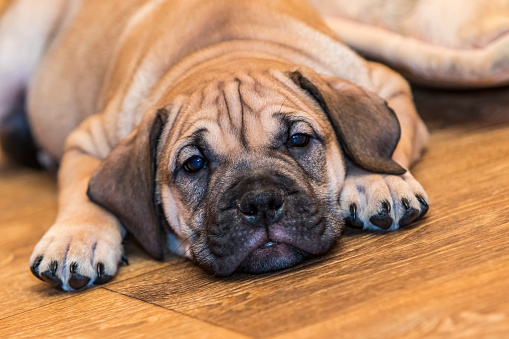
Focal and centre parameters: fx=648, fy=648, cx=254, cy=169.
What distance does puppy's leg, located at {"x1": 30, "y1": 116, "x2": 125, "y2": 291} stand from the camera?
2.99m

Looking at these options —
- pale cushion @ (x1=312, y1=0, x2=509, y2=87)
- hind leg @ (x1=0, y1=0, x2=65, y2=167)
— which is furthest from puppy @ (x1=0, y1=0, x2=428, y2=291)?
hind leg @ (x1=0, y1=0, x2=65, y2=167)

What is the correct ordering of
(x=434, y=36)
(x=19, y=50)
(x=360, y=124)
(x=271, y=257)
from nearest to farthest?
(x=271, y=257) → (x=360, y=124) → (x=434, y=36) → (x=19, y=50)

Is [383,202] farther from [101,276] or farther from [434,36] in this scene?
[434,36]

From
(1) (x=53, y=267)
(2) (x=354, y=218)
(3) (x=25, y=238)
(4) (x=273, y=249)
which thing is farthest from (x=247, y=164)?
(3) (x=25, y=238)

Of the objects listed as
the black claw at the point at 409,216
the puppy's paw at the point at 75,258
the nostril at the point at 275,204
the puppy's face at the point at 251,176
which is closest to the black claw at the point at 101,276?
the puppy's paw at the point at 75,258

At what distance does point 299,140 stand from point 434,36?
7.81 ft

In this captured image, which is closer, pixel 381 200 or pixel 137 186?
pixel 381 200

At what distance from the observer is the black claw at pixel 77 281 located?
117 inches

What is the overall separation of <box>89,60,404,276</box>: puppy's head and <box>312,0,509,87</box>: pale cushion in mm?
1671

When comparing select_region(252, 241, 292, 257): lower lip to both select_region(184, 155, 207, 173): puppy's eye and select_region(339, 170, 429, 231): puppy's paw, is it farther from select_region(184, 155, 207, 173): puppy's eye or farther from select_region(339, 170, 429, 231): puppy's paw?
select_region(184, 155, 207, 173): puppy's eye

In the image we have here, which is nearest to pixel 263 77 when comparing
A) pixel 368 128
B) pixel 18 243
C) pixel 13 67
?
pixel 368 128

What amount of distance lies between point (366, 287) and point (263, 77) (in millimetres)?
1319

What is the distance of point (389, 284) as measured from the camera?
7.55 ft

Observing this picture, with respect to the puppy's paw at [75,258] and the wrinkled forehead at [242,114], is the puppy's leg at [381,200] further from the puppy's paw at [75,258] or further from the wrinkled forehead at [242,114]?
the puppy's paw at [75,258]
